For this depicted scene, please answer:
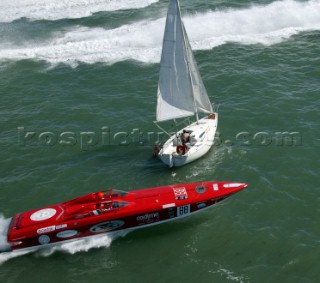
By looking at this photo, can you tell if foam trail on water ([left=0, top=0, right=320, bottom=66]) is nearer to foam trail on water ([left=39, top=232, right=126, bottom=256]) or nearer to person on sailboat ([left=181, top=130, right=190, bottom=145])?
person on sailboat ([left=181, top=130, right=190, bottom=145])

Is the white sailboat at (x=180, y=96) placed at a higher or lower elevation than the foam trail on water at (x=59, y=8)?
lower

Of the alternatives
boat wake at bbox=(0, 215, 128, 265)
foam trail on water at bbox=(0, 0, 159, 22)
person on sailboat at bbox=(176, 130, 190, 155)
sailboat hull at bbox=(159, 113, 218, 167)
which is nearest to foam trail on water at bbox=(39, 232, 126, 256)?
boat wake at bbox=(0, 215, 128, 265)

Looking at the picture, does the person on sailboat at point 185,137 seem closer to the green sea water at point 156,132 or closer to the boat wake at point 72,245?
the green sea water at point 156,132

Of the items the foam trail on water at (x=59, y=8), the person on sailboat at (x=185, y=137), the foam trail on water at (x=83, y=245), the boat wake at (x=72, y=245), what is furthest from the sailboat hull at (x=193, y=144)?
the foam trail on water at (x=59, y=8)

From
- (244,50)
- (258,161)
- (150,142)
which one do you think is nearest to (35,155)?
(150,142)

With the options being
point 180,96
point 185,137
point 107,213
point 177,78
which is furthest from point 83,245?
point 177,78

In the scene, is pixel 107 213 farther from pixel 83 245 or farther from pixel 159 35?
pixel 159 35

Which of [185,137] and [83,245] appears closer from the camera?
[83,245]
